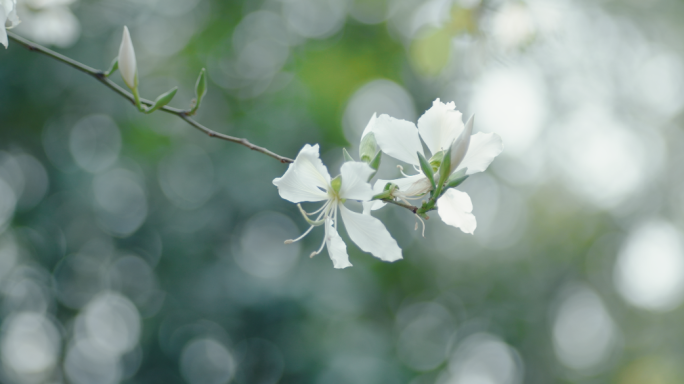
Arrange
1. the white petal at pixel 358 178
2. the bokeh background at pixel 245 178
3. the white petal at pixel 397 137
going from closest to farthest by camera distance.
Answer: the white petal at pixel 358 178, the white petal at pixel 397 137, the bokeh background at pixel 245 178

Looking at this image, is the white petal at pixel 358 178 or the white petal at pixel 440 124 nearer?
the white petal at pixel 358 178

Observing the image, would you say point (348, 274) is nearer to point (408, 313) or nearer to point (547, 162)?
point (408, 313)

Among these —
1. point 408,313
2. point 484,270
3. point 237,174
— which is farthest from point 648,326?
point 237,174

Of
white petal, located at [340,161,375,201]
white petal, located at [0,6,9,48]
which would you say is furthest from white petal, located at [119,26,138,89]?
white petal, located at [340,161,375,201]

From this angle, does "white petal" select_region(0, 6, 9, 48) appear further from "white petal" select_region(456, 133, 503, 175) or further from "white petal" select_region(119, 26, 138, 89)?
"white petal" select_region(456, 133, 503, 175)

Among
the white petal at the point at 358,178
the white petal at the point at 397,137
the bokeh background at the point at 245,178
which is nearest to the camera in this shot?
the white petal at the point at 358,178

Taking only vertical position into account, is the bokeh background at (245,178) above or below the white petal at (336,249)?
below

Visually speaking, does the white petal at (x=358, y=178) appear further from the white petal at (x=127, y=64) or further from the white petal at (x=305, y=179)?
the white petal at (x=127, y=64)

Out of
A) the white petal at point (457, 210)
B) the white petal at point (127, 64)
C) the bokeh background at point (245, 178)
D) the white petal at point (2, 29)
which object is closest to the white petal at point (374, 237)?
the white petal at point (457, 210)
